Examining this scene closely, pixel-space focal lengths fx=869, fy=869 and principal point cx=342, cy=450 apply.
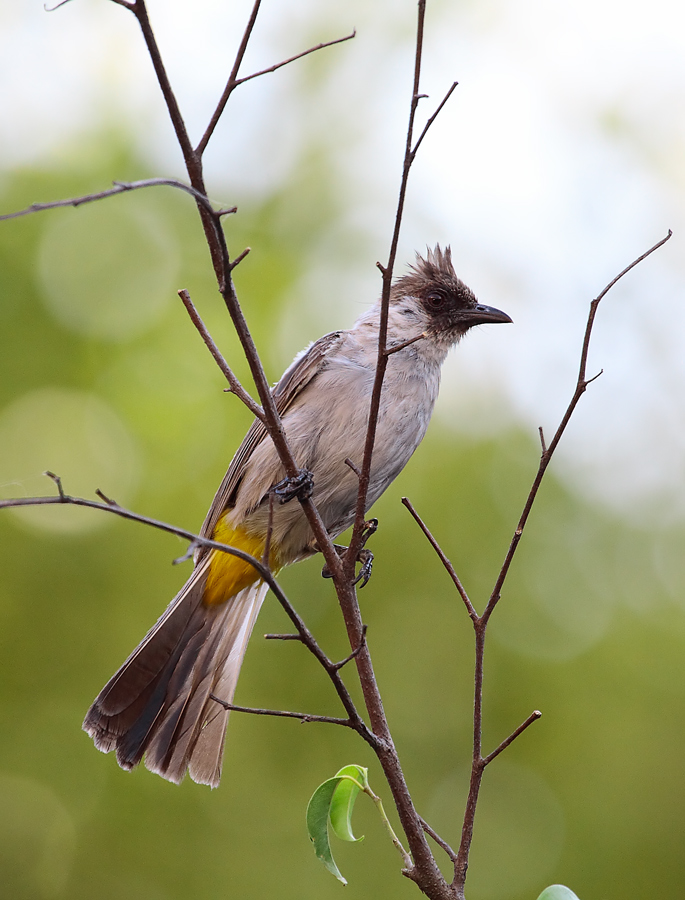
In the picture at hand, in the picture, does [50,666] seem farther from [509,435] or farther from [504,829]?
[509,435]

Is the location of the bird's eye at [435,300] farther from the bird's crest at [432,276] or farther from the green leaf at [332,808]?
the green leaf at [332,808]

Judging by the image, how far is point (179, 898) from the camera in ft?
24.0

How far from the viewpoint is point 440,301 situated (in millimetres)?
4695

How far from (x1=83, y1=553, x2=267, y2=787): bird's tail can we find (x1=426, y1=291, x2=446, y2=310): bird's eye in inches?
70.0

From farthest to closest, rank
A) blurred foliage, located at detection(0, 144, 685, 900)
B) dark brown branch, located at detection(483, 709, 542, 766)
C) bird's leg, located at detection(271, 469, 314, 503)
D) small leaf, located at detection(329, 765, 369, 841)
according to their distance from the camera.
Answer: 1. blurred foliage, located at detection(0, 144, 685, 900)
2. bird's leg, located at detection(271, 469, 314, 503)
3. small leaf, located at detection(329, 765, 369, 841)
4. dark brown branch, located at detection(483, 709, 542, 766)

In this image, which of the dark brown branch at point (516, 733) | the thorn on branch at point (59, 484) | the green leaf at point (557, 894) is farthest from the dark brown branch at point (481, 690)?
the thorn on branch at point (59, 484)

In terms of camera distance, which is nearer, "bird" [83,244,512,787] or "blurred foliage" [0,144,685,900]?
"bird" [83,244,512,787]

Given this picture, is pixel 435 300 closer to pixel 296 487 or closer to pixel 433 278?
pixel 433 278

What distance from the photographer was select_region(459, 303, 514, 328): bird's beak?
459 cm

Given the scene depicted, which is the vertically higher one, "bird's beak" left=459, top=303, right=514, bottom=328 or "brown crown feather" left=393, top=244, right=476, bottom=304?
"brown crown feather" left=393, top=244, right=476, bottom=304

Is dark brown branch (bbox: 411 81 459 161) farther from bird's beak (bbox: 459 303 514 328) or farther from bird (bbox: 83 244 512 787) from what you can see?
bird's beak (bbox: 459 303 514 328)

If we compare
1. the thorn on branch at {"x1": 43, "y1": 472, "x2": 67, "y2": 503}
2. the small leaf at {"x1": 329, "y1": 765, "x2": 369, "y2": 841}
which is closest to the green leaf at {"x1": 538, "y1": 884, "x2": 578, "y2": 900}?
the small leaf at {"x1": 329, "y1": 765, "x2": 369, "y2": 841}

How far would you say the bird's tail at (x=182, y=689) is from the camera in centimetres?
333

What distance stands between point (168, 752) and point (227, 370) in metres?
1.64
